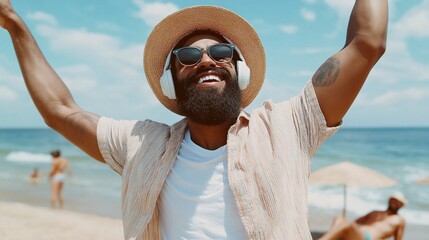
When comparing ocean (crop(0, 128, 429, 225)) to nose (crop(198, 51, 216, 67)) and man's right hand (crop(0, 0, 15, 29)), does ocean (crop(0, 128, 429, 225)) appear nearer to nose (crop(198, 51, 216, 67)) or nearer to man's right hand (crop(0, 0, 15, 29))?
man's right hand (crop(0, 0, 15, 29))

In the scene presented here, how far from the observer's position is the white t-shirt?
84.0 inches

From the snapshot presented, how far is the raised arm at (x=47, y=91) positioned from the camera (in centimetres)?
242

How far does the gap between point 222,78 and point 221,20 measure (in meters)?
0.42

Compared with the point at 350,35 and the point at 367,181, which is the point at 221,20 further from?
the point at 367,181

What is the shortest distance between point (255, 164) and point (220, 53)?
59 cm

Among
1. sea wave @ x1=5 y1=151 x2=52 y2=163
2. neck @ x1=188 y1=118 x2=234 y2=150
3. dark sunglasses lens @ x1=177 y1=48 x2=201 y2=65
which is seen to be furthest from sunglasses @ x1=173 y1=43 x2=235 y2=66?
sea wave @ x1=5 y1=151 x2=52 y2=163

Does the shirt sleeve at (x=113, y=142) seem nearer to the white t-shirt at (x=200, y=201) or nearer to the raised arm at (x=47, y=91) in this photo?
the raised arm at (x=47, y=91)

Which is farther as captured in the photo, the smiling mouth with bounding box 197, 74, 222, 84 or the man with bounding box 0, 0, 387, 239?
the smiling mouth with bounding box 197, 74, 222, 84

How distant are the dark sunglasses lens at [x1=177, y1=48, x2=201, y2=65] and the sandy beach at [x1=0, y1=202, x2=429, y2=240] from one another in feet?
26.2

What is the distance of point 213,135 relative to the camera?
242 cm

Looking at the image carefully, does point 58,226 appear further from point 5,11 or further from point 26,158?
point 26,158

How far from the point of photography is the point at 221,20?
273 cm

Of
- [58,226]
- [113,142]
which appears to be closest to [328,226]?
[58,226]

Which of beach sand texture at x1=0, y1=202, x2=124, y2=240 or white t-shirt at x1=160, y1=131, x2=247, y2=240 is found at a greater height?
white t-shirt at x1=160, y1=131, x2=247, y2=240
